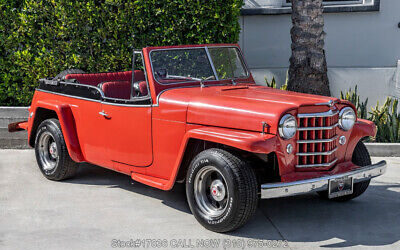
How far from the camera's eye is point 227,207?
4801 mm

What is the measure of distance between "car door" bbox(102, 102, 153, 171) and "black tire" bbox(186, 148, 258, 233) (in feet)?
2.43

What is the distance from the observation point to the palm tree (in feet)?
26.6

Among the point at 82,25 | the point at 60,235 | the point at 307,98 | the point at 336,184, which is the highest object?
the point at 82,25

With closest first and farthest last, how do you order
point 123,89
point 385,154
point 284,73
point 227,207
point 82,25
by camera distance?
point 227,207 < point 123,89 < point 385,154 < point 82,25 < point 284,73

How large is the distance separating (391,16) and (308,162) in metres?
6.24

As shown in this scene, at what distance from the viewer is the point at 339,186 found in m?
4.97

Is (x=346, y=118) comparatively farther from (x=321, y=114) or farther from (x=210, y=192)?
(x=210, y=192)

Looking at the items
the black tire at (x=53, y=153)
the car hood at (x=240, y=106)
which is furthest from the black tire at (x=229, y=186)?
the black tire at (x=53, y=153)

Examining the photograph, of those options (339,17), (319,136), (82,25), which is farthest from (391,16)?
(319,136)

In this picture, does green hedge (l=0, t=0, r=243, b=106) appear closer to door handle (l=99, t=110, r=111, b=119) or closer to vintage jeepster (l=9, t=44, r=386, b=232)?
vintage jeepster (l=9, t=44, r=386, b=232)

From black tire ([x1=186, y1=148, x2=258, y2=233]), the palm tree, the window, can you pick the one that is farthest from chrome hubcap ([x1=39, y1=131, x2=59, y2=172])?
the window

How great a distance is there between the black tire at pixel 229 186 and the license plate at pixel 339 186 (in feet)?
2.23

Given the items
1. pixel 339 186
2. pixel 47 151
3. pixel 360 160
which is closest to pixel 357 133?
pixel 360 160

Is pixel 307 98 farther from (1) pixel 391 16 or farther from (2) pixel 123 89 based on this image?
(1) pixel 391 16
